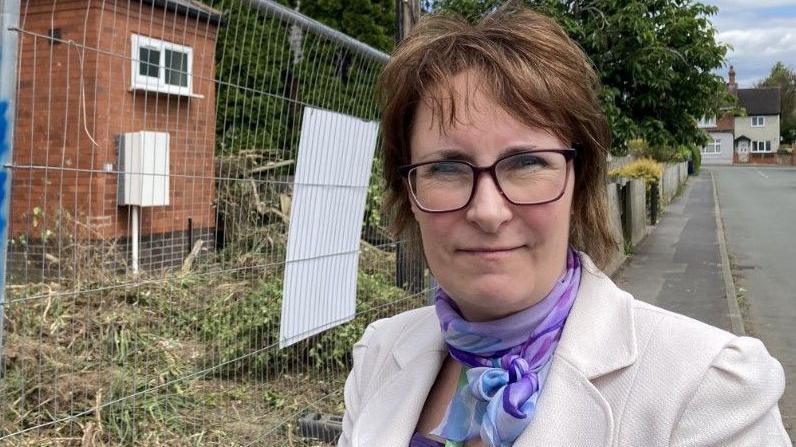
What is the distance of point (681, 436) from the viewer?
45.8 inches

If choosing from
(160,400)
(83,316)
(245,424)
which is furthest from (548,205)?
(245,424)

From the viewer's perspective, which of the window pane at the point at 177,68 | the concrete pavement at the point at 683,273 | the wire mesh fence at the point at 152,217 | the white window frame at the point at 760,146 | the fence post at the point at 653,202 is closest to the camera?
the wire mesh fence at the point at 152,217

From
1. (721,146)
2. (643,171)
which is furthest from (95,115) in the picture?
(721,146)

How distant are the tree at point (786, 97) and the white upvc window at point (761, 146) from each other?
3891 millimetres

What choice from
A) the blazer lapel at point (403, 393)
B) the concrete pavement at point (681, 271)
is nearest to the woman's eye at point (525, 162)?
the blazer lapel at point (403, 393)

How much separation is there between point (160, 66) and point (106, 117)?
27 centimetres

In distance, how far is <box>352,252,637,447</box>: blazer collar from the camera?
126 centimetres

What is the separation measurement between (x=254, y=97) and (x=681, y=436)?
8.32 feet

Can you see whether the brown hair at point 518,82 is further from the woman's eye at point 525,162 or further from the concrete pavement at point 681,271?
the concrete pavement at point 681,271

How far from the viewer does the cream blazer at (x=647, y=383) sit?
1.16 meters

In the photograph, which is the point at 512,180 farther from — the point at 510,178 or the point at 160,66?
the point at 160,66

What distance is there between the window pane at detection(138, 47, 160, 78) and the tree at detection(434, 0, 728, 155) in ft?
20.9

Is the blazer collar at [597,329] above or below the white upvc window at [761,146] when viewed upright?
below

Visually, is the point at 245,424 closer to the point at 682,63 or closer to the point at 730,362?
the point at 730,362
